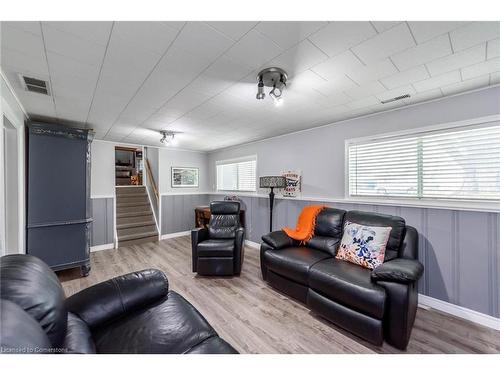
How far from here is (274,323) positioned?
6.52ft

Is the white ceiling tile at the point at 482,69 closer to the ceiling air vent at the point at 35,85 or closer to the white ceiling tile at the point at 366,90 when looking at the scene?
the white ceiling tile at the point at 366,90

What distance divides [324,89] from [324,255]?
186 cm

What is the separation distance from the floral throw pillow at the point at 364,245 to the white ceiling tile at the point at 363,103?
4.71ft

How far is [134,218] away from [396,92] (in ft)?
18.2

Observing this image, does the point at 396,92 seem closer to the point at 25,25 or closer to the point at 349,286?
the point at 349,286

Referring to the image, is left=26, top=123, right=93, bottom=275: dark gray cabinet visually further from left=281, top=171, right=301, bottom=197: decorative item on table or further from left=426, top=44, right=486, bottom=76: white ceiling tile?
left=426, top=44, right=486, bottom=76: white ceiling tile

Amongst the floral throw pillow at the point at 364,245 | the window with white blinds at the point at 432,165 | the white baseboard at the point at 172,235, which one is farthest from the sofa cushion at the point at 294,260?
the white baseboard at the point at 172,235

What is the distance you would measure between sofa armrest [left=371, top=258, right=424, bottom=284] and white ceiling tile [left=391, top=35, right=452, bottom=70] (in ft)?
5.43

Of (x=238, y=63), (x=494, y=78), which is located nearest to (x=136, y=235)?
(x=238, y=63)

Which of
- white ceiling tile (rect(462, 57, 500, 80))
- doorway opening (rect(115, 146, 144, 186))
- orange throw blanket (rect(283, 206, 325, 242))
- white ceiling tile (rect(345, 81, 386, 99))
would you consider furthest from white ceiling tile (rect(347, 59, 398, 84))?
doorway opening (rect(115, 146, 144, 186))

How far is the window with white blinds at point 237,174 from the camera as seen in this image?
4.67 m
